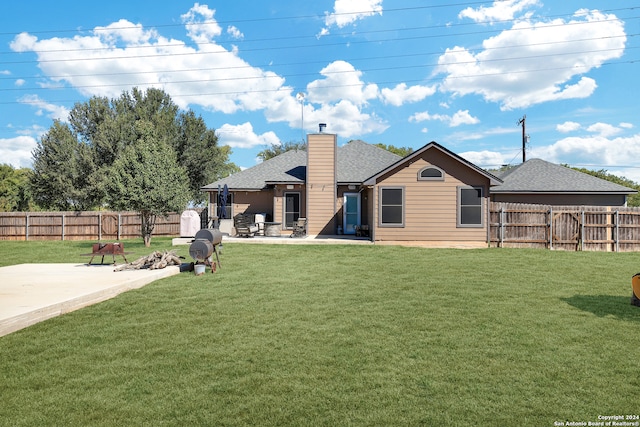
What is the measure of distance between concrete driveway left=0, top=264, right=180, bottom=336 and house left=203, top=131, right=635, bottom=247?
10.9 metres

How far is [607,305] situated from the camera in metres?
7.40

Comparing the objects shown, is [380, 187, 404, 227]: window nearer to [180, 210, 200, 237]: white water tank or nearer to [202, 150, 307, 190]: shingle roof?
[202, 150, 307, 190]: shingle roof

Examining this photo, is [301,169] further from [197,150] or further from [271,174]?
[197,150]

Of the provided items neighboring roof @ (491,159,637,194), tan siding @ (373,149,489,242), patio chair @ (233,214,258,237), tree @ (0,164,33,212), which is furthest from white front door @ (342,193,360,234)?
tree @ (0,164,33,212)

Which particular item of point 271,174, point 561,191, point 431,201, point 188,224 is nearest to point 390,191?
point 431,201

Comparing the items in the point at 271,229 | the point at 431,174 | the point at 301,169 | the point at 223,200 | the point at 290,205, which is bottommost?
the point at 271,229

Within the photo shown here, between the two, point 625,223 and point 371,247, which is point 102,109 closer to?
point 371,247

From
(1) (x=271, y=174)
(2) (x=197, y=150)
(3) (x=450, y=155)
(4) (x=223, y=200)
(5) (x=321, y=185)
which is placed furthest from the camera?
(2) (x=197, y=150)

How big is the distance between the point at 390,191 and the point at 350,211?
437 centimetres

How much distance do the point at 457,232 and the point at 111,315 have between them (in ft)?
49.0

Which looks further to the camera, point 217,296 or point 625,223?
point 625,223

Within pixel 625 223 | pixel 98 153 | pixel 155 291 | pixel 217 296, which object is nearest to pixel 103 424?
pixel 217 296

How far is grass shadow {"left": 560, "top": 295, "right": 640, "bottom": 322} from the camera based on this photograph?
6754mm

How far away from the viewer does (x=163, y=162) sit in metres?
19.2
